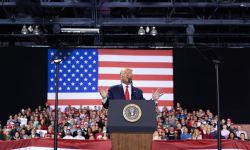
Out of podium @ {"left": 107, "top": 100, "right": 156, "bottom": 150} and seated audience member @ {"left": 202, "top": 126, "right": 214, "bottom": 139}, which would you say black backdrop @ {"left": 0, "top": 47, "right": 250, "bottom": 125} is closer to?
seated audience member @ {"left": 202, "top": 126, "right": 214, "bottom": 139}

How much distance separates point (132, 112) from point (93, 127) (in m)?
7.94

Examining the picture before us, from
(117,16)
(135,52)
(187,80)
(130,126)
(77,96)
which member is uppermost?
(117,16)

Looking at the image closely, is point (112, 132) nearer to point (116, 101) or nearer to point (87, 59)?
point (116, 101)

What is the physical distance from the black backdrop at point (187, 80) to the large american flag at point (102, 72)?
1.35 feet

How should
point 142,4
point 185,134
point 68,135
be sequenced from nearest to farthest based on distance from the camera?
point 68,135
point 185,134
point 142,4

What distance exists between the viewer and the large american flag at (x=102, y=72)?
55.8 feet

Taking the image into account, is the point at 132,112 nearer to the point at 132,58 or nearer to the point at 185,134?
the point at 185,134

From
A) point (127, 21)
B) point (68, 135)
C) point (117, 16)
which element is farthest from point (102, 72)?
point (68, 135)

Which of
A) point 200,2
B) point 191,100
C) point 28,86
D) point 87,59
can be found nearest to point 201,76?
point 191,100

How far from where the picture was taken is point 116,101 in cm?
498

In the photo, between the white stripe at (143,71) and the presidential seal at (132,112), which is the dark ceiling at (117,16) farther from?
the presidential seal at (132,112)

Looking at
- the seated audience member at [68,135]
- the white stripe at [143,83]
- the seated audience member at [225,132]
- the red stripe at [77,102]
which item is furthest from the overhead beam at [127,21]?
the seated audience member at [68,135]

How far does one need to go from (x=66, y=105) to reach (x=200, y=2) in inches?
263

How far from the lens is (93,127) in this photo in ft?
41.8
